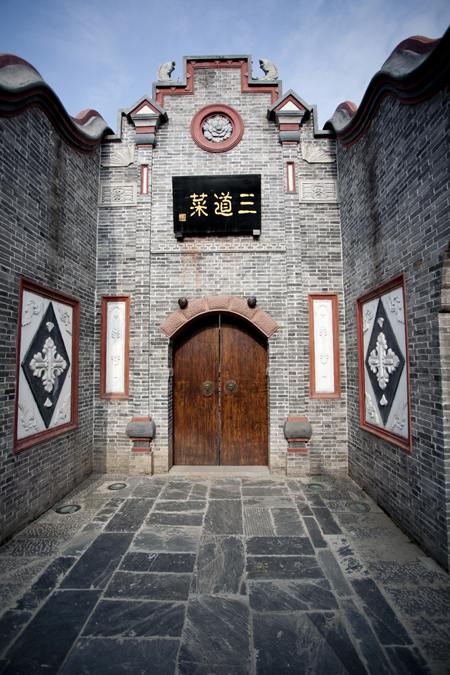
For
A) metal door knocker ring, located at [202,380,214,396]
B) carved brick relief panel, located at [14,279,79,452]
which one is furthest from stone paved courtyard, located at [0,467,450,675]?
metal door knocker ring, located at [202,380,214,396]

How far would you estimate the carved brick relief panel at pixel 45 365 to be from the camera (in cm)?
399

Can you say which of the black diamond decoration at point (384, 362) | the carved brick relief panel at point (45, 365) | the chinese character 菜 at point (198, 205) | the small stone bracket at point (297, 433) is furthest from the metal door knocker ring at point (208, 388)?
the chinese character 菜 at point (198, 205)

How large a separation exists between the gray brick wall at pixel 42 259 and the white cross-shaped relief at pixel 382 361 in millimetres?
4403

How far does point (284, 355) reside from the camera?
552 centimetres

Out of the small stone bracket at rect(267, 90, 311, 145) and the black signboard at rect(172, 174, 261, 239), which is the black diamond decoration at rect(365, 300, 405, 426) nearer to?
the black signboard at rect(172, 174, 261, 239)

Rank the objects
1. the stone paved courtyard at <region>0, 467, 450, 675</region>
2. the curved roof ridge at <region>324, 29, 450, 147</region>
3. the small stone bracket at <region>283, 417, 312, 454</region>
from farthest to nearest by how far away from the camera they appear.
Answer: the small stone bracket at <region>283, 417, 312, 454</region>, the curved roof ridge at <region>324, 29, 450, 147</region>, the stone paved courtyard at <region>0, 467, 450, 675</region>

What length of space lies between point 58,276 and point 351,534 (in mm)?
Result: 4893

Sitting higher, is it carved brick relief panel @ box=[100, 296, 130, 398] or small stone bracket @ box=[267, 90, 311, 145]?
small stone bracket @ box=[267, 90, 311, 145]

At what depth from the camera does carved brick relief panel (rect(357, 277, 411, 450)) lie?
3875 millimetres

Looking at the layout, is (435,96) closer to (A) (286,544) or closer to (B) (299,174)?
(B) (299,174)

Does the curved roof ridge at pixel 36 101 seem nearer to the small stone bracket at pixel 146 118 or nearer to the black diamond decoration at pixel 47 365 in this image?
the small stone bracket at pixel 146 118

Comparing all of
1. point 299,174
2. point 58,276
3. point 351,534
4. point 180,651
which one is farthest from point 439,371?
point 58,276

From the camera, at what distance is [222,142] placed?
19.2ft

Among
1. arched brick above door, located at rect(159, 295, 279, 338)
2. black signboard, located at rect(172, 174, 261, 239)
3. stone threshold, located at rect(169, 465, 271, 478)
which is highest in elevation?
black signboard, located at rect(172, 174, 261, 239)
